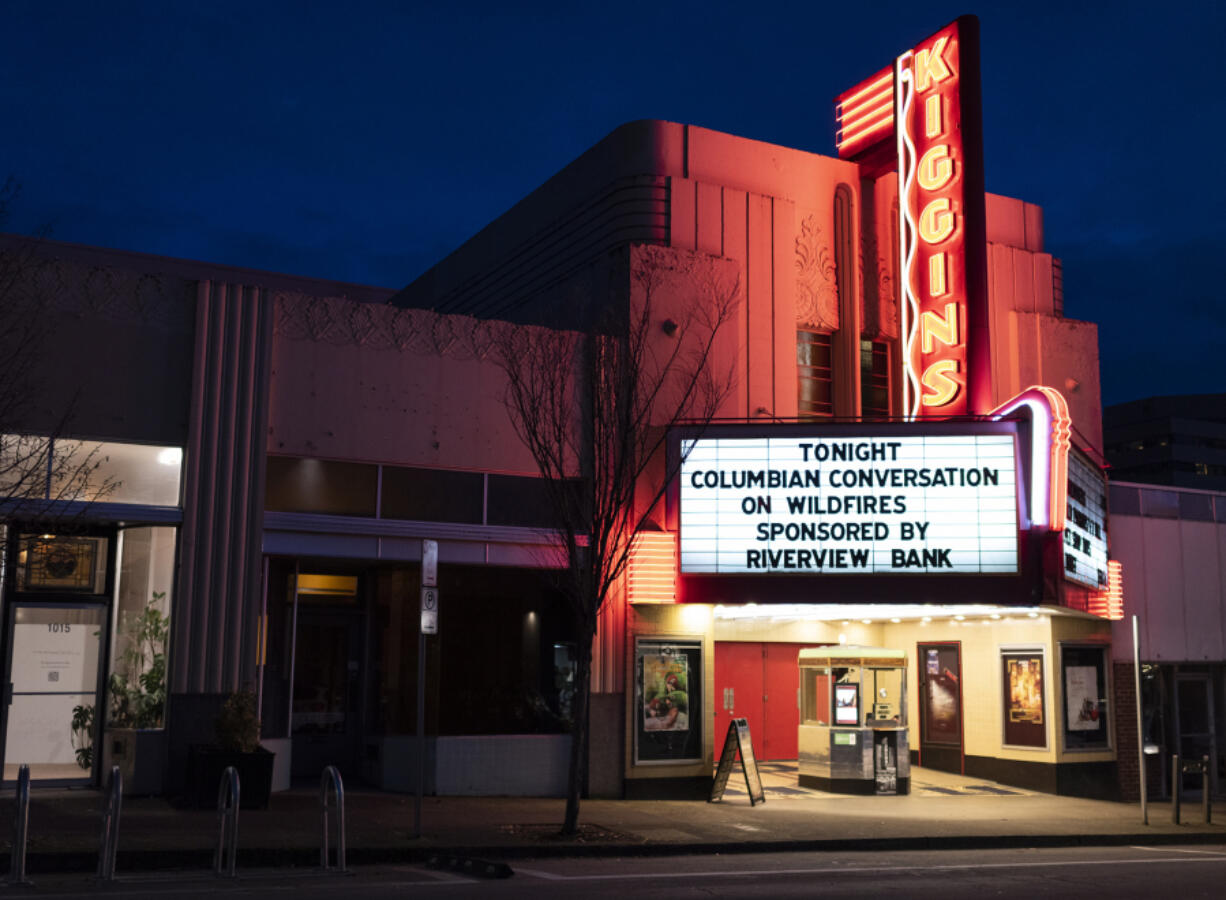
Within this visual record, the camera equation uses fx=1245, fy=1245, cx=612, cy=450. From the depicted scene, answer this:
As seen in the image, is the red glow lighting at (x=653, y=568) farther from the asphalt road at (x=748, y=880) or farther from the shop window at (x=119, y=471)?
the shop window at (x=119, y=471)

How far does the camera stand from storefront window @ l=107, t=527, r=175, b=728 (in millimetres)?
16562

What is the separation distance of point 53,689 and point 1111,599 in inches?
659

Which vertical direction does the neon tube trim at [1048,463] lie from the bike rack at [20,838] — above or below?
above

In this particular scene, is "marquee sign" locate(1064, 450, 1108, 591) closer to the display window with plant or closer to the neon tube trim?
the neon tube trim

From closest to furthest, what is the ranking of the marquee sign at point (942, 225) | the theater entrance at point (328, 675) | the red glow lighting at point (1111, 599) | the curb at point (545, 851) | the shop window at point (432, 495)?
1. the curb at point (545, 851)
2. the shop window at point (432, 495)
3. the theater entrance at point (328, 675)
4. the marquee sign at point (942, 225)
5. the red glow lighting at point (1111, 599)

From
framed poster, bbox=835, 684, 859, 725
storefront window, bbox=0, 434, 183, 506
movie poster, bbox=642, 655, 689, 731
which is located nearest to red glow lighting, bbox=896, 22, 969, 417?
framed poster, bbox=835, 684, 859, 725

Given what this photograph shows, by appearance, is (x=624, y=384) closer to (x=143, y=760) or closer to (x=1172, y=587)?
(x=143, y=760)

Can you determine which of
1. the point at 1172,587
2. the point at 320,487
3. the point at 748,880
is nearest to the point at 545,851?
the point at 748,880

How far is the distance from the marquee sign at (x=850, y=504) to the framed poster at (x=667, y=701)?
1.59 meters

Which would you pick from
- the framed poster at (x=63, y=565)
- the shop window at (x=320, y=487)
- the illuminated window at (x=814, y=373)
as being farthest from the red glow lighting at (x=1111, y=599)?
the framed poster at (x=63, y=565)

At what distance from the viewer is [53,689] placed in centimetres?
1677

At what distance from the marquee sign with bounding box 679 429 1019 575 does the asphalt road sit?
4616 mm

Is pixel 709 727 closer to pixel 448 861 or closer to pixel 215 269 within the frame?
pixel 448 861

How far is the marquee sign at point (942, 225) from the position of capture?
20.0 metres
